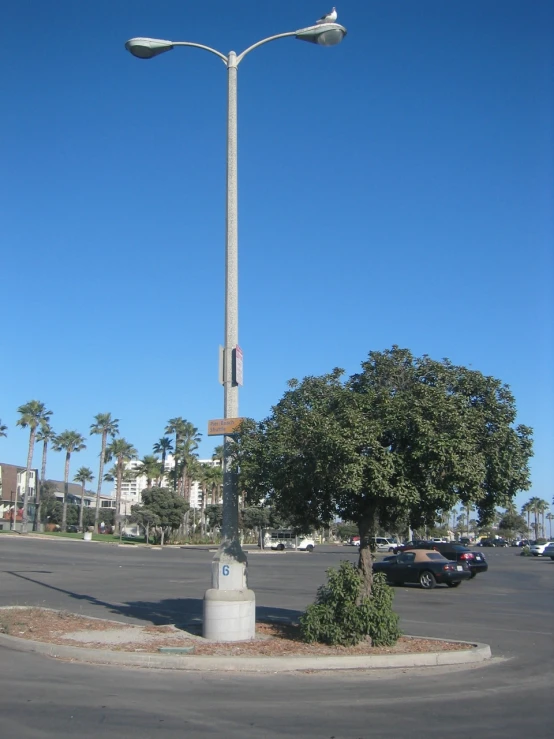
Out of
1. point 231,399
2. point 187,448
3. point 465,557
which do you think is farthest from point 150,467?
point 231,399

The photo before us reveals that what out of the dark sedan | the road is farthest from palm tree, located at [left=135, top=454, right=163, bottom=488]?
the road

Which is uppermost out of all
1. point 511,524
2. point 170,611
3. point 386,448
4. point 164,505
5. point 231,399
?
point 231,399

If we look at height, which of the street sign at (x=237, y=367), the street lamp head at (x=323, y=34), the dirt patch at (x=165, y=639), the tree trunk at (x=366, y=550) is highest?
the street lamp head at (x=323, y=34)

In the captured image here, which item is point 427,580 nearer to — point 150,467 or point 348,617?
point 348,617

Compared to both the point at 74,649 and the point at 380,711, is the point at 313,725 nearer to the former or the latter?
the point at 380,711

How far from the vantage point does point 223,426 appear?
11961 millimetres

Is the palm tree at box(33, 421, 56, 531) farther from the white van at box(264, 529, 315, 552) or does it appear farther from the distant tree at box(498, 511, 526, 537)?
the distant tree at box(498, 511, 526, 537)

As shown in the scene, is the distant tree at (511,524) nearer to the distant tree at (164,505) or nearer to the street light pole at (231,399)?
the distant tree at (164,505)

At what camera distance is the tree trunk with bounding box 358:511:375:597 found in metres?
11.6

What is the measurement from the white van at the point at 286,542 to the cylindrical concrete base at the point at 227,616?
58585 millimetres

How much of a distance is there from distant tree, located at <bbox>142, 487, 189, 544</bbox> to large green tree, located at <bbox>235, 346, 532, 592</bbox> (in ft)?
186

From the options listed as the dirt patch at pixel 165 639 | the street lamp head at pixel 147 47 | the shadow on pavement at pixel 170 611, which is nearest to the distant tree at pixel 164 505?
the shadow on pavement at pixel 170 611

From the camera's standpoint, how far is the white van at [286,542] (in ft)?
231

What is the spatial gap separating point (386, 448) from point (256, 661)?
3463mm
